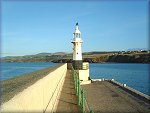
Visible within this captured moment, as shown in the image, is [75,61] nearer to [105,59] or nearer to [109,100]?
[109,100]

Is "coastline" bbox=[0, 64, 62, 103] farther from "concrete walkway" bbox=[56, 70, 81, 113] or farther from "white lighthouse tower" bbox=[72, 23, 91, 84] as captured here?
"white lighthouse tower" bbox=[72, 23, 91, 84]

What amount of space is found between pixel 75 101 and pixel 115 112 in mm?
4331

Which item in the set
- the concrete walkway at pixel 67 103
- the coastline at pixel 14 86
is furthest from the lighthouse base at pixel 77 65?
the coastline at pixel 14 86

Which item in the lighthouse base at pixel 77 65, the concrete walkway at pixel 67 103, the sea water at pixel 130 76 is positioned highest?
the lighthouse base at pixel 77 65

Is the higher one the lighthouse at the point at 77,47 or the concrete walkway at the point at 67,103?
the lighthouse at the point at 77,47

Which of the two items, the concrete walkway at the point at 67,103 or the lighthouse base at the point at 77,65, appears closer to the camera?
the concrete walkway at the point at 67,103

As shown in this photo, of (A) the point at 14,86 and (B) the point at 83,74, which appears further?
(B) the point at 83,74

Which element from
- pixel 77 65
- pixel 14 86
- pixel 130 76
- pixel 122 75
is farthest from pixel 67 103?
pixel 122 75

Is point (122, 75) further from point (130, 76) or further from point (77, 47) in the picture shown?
point (77, 47)

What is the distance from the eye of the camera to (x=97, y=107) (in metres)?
18.2

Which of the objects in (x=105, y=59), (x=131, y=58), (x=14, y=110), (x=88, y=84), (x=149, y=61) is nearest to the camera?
(x=14, y=110)

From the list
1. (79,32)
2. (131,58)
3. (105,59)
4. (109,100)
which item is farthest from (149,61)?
(109,100)

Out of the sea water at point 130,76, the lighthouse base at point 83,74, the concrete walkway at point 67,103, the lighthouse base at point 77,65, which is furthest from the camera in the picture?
the sea water at point 130,76

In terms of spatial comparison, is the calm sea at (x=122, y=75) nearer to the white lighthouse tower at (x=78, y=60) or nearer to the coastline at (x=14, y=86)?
the white lighthouse tower at (x=78, y=60)
